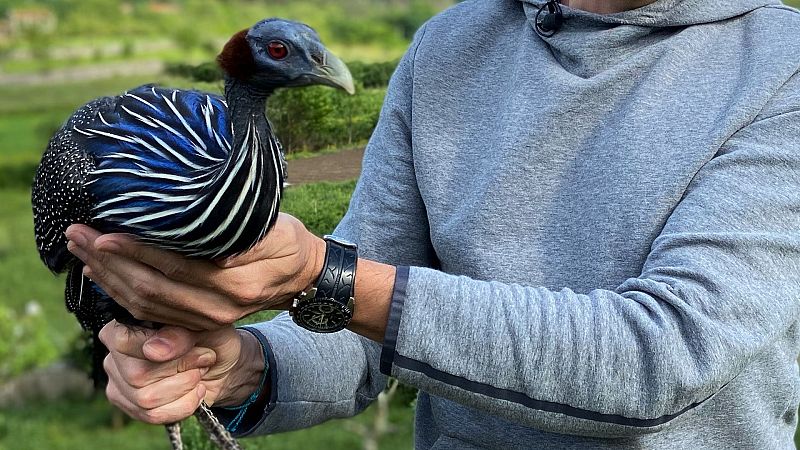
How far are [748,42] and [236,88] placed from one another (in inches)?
27.0

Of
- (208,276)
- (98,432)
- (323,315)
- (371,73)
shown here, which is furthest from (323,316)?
(98,432)

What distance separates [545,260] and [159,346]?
1.74 ft

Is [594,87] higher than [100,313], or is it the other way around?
[594,87]

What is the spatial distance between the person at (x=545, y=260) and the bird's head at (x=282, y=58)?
0.22 meters

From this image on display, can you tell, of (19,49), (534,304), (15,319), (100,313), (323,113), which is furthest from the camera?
(19,49)

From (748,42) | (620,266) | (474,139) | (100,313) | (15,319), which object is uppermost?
(748,42)

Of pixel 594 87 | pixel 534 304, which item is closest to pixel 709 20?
pixel 594 87

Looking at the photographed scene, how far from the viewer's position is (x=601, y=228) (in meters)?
1.34

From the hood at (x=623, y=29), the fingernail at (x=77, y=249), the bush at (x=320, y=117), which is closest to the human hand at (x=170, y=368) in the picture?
the fingernail at (x=77, y=249)

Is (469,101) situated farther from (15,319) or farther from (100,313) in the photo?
(15,319)

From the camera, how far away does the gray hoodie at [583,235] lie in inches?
45.8

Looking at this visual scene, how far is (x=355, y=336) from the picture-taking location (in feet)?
5.16

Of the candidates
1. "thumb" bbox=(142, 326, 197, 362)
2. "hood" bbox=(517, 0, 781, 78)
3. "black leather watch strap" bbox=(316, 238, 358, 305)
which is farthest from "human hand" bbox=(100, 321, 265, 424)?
"hood" bbox=(517, 0, 781, 78)

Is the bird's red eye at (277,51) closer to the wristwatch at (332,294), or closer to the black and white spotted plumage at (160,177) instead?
the black and white spotted plumage at (160,177)
